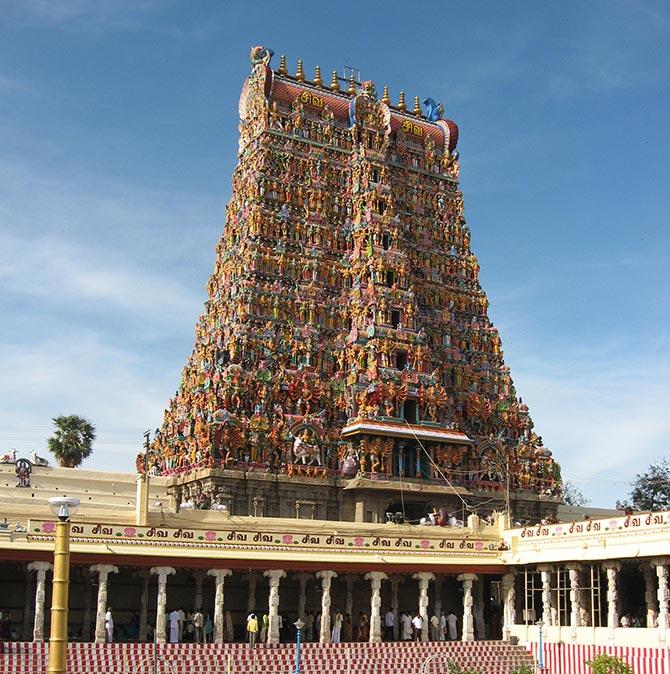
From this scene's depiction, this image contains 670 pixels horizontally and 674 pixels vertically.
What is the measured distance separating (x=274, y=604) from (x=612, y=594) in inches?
527

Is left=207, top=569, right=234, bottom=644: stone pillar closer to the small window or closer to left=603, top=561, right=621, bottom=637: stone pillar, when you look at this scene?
left=603, top=561, right=621, bottom=637: stone pillar

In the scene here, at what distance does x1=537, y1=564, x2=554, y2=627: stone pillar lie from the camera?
44031 mm

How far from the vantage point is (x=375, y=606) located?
43031 mm

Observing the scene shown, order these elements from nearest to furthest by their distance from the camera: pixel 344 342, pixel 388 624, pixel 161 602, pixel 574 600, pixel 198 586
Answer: pixel 161 602, pixel 198 586, pixel 574 600, pixel 388 624, pixel 344 342

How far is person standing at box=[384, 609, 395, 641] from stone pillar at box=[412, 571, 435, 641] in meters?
1.31

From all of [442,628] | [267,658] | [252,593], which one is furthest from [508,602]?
[267,658]

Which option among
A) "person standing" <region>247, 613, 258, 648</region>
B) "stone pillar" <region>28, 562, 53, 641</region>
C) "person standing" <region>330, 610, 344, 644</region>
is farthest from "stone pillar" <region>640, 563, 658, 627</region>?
"stone pillar" <region>28, 562, 53, 641</region>

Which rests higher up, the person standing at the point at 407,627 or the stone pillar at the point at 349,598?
the stone pillar at the point at 349,598

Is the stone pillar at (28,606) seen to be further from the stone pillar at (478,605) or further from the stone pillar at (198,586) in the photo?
the stone pillar at (478,605)

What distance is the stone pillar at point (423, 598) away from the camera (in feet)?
143

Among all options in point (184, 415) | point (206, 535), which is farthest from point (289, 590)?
point (184, 415)

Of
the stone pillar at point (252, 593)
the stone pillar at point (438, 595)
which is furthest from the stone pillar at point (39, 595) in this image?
the stone pillar at point (438, 595)

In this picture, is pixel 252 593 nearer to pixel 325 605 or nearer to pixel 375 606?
pixel 325 605

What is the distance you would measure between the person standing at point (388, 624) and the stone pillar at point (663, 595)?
36.5 ft
